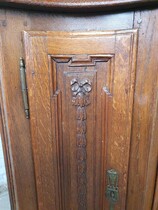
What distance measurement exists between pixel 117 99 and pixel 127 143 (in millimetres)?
121

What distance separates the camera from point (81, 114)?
0.52 metres

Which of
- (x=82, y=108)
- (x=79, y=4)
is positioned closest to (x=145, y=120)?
(x=82, y=108)

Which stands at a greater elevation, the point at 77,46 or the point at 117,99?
the point at 77,46

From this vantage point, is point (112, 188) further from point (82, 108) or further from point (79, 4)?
point (79, 4)

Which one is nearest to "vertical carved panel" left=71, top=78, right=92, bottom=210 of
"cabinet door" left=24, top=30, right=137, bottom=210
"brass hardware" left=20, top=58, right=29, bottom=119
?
"cabinet door" left=24, top=30, right=137, bottom=210

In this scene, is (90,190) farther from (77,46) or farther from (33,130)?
(77,46)

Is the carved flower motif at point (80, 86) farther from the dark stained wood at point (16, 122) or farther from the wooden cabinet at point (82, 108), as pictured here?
the dark stained wood at point (16, 122)

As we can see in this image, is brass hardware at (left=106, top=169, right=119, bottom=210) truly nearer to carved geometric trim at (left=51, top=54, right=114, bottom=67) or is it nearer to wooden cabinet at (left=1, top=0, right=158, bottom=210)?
wooden cabinet at (left=1, top=0, right=158, bottom=210)

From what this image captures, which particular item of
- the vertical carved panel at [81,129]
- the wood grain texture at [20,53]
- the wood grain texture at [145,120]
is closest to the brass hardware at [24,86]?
the wood grain texture at [20,53]

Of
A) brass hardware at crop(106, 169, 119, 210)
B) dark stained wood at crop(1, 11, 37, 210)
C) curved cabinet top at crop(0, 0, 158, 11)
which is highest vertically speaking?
curved cabinet top at crop(0, 0, 158, 11)

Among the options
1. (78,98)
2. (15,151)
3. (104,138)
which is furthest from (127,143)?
(15,151)

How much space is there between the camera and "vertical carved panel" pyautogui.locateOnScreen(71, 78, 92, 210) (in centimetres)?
49

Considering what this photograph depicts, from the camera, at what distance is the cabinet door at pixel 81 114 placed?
0.46m

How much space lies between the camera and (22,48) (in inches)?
18.9
